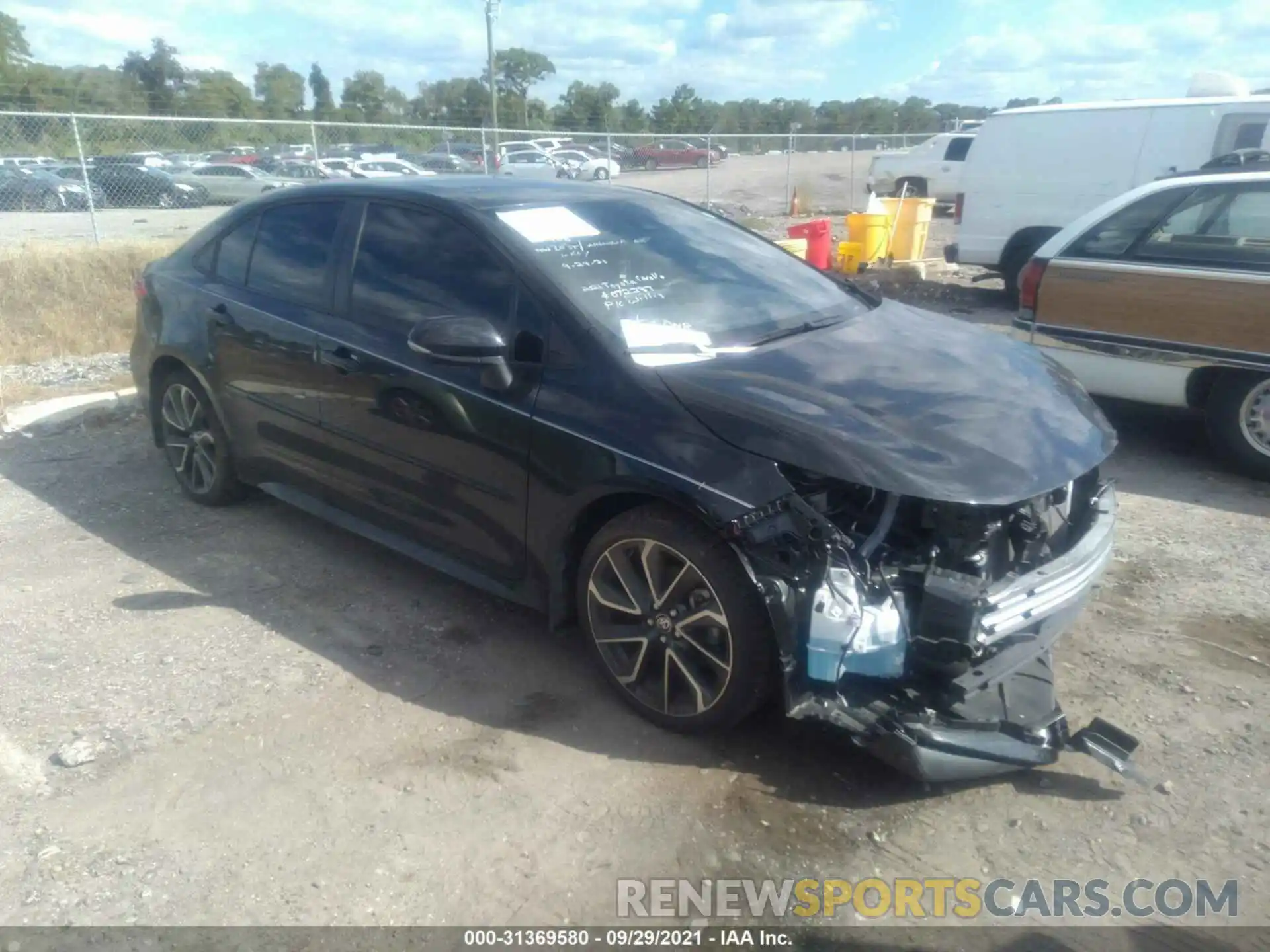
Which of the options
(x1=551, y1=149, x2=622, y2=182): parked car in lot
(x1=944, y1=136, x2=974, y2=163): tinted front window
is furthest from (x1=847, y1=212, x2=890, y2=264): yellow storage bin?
(x1=551, y1=149, x2=622, y2=182): parked car in lot

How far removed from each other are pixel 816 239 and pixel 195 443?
8.82 metres

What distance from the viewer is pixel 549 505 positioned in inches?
136

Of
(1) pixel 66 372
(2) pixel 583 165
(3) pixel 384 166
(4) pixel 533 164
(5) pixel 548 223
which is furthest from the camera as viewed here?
(2) pixel 583 165

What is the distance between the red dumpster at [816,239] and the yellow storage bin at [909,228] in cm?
133

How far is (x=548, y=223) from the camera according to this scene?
153 inches

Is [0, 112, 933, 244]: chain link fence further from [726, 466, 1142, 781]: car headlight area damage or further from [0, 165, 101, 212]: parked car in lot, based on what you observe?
[726, 466, 1142, 781]: car headlight area damage

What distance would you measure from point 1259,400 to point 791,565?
3874mm

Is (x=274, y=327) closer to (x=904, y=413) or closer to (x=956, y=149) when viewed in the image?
(x=904, y=413)

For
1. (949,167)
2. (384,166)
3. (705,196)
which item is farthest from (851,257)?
(949,167)

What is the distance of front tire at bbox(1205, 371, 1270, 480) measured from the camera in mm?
5383

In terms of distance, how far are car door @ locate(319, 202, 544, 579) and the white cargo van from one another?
336 inches

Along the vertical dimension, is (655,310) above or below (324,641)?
above

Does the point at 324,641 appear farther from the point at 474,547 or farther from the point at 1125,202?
the point at 1125,202

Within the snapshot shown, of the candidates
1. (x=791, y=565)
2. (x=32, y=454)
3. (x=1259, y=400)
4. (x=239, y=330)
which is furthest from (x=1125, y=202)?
(x=32, y=454)
